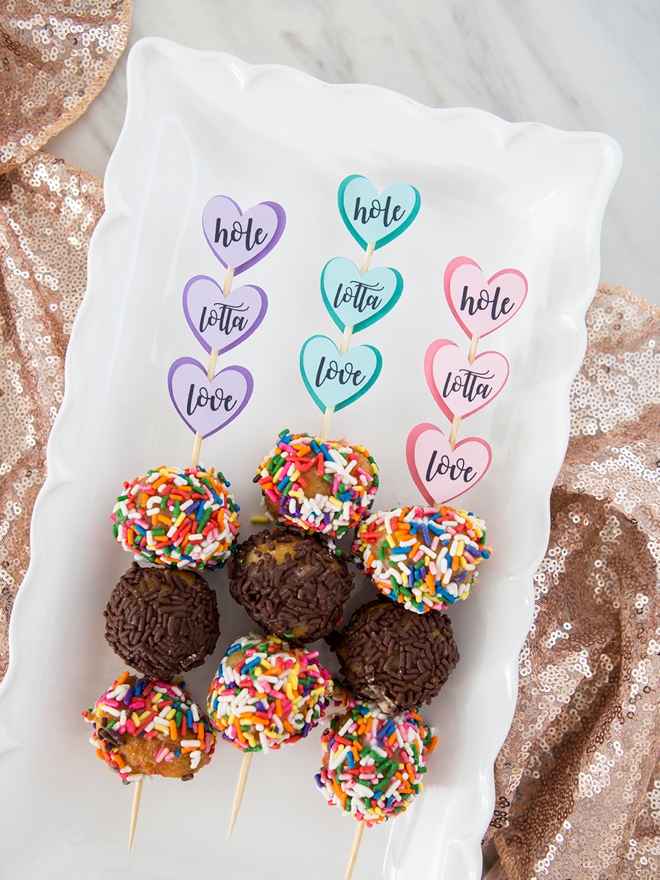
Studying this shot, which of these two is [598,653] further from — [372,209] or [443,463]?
[372,209]

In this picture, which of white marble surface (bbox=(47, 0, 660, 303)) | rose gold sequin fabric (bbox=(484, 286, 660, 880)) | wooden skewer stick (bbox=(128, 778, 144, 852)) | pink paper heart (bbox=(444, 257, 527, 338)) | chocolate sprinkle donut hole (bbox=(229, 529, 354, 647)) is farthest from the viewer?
white marble surface (bbox=(47, 0, 660, 303))

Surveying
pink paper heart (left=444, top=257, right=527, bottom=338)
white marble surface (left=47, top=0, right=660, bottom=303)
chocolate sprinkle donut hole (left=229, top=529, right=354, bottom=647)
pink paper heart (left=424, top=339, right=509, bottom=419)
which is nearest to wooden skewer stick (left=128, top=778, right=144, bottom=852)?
chocolate sprinkle donut hole (left=229, top=529, right=354, bottom=647)

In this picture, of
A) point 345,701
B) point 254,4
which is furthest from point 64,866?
point 254,4

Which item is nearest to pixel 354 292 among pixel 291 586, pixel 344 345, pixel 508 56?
pixel 344 345

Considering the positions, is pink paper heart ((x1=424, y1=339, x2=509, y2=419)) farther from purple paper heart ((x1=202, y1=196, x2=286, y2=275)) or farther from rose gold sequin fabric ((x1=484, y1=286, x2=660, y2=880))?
purple paper heart ((x1=202, y1=196, x2=286, y2=275))

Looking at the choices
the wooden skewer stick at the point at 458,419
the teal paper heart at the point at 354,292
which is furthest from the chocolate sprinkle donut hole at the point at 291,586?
the teal paper heart at the point at 354,292

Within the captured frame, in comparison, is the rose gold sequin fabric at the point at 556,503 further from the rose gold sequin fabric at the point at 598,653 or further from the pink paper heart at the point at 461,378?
the pink paper heart at the point at 461,378
